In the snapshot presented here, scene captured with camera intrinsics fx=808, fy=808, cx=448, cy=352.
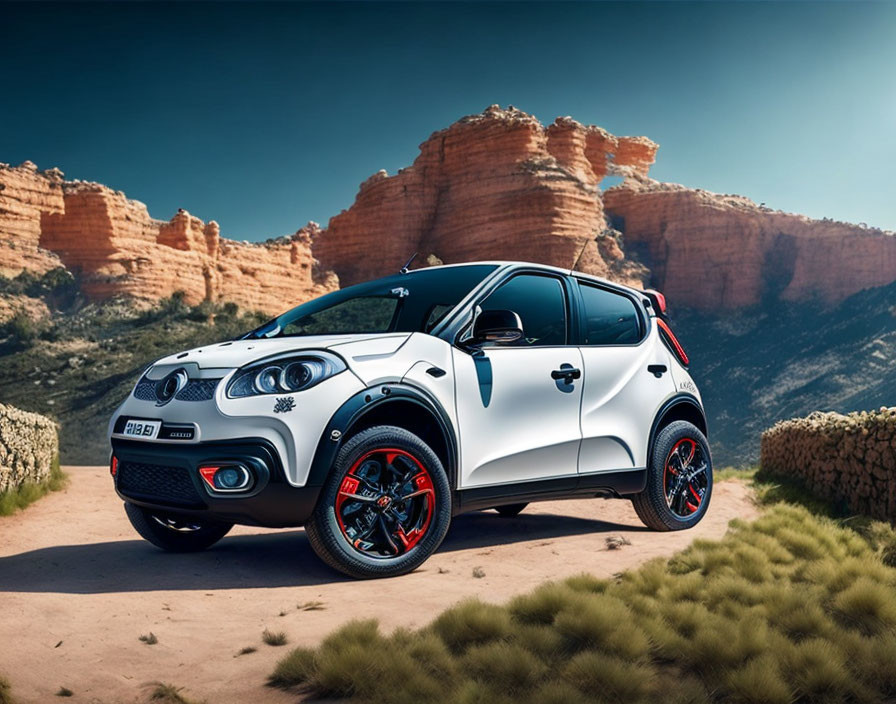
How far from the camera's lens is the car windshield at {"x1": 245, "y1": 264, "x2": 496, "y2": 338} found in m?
5.81

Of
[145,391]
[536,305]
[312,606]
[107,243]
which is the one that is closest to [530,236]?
[107,243]

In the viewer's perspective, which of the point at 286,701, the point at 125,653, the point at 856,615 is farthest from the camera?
the point at 856,615

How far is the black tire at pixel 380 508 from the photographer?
459 cm

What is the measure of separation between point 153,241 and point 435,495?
1888 inches

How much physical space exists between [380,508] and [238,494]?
85 cm

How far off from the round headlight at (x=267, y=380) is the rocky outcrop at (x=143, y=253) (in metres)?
44.1

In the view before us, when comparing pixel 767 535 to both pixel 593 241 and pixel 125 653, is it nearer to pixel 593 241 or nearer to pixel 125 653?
pixel 125 653

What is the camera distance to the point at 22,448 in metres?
9.09

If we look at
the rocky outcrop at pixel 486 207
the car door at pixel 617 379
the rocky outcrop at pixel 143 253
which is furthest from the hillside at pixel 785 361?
the car door at pixel 617 379

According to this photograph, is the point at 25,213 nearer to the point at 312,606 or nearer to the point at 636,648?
the point at 312,606

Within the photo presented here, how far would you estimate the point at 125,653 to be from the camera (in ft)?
12.1

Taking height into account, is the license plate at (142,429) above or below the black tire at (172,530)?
above

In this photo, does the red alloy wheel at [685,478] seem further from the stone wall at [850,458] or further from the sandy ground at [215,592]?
the stone wall at [850,458]

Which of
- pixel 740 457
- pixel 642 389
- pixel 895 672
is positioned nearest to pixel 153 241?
pixel 740 457
